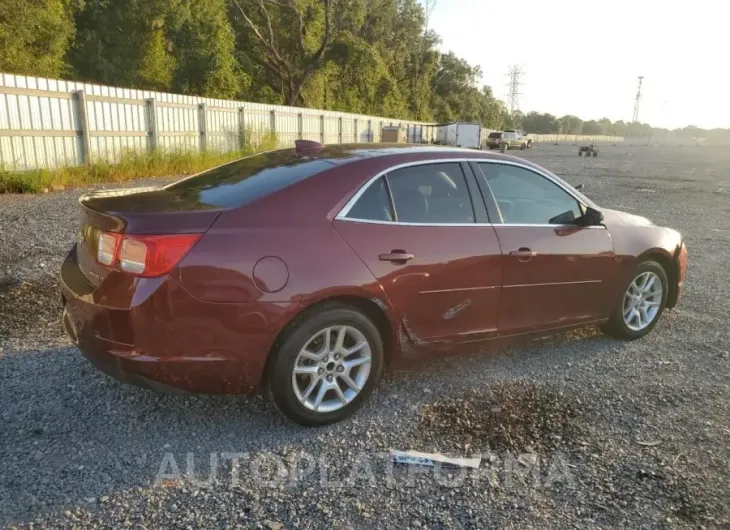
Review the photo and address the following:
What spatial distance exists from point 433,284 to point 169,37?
109ft

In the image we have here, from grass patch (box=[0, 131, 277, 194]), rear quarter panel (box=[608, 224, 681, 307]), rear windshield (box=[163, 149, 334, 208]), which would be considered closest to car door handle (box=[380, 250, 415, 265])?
rear windshield (box=[163, 149, 334, 208])

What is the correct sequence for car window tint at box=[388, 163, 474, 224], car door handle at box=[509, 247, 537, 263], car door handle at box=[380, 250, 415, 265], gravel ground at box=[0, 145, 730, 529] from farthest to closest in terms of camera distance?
car door handle at box=[509, 247, 537, 263] → car window tint at box=[388, 163, 474, 224] → car door handle at box=[380, 250, 415, 265] → gravel ground at box=[0, 145, 730, 529]

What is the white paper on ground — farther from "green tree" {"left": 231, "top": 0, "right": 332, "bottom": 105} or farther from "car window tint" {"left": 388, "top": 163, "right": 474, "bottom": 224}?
"green tree" {"left": 231, "top": 0, "right": 332, "bottom": 105}

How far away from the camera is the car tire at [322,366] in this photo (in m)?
3.05

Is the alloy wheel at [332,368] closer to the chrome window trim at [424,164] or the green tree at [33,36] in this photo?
the chrome window trim at [424,164]

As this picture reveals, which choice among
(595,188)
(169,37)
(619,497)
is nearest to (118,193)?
(619,497)

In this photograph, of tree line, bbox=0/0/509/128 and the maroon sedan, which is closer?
the maroon sedan

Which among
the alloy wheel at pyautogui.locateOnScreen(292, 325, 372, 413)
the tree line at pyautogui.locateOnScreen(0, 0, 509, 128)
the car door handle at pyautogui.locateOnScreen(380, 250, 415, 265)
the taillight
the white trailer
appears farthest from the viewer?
the white trailer

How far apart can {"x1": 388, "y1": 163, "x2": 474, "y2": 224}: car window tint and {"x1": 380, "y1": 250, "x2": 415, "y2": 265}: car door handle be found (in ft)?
0.72

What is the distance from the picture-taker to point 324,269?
3064 millimetres

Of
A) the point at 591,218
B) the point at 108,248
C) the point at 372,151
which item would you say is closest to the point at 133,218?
the point at 108,248

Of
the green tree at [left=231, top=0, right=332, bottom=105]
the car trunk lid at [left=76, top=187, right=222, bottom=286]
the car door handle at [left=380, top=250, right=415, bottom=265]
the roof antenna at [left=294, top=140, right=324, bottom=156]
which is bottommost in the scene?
the car door handle at [left=380, top=250, right=415, bottom=265]

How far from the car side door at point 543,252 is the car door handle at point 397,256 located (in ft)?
2.66

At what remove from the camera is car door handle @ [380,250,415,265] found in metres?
3.30
